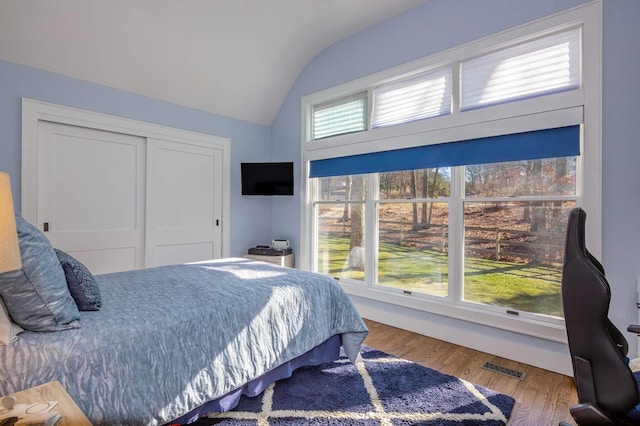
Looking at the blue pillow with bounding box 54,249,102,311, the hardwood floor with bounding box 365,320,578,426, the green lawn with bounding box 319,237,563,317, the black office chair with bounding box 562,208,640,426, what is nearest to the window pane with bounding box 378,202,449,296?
the green lawn with bounding box 319,237,563,317

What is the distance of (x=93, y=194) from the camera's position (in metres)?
3.30

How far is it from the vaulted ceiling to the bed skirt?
3296mm

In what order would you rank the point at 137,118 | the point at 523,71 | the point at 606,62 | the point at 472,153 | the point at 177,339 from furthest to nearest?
1. the point at 137,118
2. the point at 472,153
3. the point at 523,71
4. the point at 606,62
5. the point at 177,339

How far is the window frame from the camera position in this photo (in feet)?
7.53

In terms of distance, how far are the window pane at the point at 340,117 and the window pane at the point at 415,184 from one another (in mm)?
733

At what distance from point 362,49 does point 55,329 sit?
3742 mm

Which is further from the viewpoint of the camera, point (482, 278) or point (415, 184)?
point (415, 184)

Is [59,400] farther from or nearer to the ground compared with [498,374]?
farther from the ground

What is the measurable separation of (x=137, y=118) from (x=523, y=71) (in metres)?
3.91

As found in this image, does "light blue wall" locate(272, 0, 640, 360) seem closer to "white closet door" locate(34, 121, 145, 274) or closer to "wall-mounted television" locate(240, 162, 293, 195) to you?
"wall-mounted television" locate(240, 162, 293, 195)

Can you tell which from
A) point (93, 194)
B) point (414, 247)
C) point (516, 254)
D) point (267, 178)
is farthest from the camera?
point (267, 178)

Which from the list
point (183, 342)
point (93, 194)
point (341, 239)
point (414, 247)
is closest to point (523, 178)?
point (414, 247)

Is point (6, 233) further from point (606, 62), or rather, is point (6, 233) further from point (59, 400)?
point (606, 62)

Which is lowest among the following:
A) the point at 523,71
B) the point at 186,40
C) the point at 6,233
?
the point at 6,233
